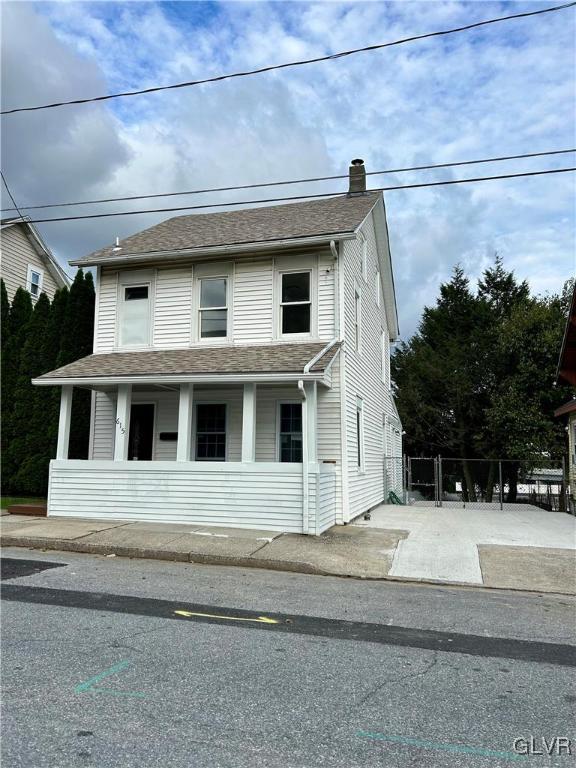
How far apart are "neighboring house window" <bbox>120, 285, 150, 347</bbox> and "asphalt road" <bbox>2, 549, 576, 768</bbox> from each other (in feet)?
25.6

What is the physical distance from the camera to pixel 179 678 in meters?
3.95

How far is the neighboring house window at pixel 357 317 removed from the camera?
14.0 metres

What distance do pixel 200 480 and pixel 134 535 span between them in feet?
5.81

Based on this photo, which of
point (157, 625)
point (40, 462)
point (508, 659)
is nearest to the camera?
point (508, 659)

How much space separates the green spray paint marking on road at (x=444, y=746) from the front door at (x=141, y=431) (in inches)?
437

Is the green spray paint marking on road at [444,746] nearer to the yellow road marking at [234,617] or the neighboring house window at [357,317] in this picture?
the yellow road marking at [234,617]

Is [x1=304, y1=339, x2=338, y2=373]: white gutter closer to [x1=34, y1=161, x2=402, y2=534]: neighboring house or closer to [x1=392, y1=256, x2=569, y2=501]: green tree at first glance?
[x1=34, y1=161, x2=402, y2=534]: neighboring house

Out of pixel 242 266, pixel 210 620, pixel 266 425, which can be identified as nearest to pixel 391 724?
pixel 210 620

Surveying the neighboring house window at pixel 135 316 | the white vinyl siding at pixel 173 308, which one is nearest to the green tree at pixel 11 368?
the neighboring house window at pixel 135 316

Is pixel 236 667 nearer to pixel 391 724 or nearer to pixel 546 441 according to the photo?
pixel 391 724

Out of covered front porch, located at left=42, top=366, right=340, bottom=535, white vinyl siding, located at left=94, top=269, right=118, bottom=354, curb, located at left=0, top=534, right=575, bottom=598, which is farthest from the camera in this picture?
white vinyl siding, located at left=94, top=269, right=118, bottom=354

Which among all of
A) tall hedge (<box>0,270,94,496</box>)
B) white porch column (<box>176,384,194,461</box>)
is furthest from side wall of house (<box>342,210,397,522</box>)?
tall hedge (<box>0,270,94,496</box>)

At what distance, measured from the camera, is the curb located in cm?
728

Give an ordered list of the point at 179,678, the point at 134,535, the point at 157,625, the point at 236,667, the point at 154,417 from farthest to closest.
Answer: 1. the point at 154,417
2. the point at 134,535
3. the point at 157,625
4. the point at 236,667
5. the point at 179,678
